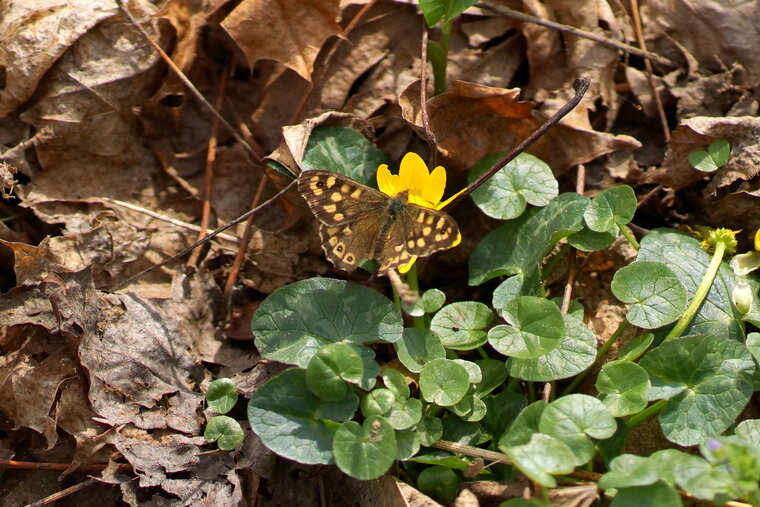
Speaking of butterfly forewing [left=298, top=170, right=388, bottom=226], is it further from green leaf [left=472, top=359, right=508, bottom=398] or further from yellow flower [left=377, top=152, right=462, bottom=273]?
green leaf [left=472, top=359, right=508, bottom=398]

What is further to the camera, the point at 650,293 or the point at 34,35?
the point at 34,35

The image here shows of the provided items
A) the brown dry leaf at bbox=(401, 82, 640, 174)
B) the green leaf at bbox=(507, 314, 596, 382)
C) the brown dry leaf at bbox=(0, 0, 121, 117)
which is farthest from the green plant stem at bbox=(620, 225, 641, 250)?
the brown dry leaf at bbox=(0, 0, 121, 117)

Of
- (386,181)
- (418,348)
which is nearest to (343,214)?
(386,181)

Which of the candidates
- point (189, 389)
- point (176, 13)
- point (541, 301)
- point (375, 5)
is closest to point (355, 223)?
point (541, 301)

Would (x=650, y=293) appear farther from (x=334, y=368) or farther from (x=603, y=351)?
(x=334, y=368)

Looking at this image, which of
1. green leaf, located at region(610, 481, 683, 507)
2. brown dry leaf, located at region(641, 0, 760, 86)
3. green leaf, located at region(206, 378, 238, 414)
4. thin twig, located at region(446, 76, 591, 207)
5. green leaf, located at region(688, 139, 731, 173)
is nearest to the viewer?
green leaf, located at region(610, 481, 683, 507)

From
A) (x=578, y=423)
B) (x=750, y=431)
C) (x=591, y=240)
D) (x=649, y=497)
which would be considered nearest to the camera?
(x=649, y=497)

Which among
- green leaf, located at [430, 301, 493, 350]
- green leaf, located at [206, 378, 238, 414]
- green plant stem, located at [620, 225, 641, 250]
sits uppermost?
green plant stem, located at [620, 225, 641, 250]

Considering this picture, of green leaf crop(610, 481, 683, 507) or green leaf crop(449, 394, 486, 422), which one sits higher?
green leaf crop(610, 481, 683, 507)
